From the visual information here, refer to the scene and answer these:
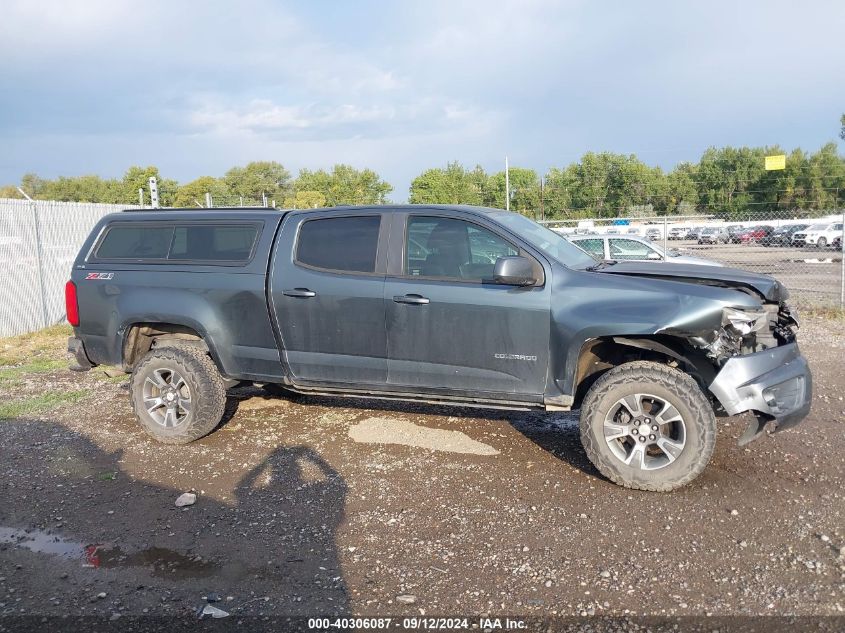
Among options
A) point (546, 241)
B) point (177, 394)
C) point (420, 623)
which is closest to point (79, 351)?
point (177, 394)

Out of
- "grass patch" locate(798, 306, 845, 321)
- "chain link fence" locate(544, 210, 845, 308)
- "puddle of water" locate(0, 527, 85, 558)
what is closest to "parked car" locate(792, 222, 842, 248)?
"chain link fence" locate(544, 210, 845, 308)

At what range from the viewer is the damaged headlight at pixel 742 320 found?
4.28 m

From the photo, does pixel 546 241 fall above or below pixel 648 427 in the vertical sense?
above

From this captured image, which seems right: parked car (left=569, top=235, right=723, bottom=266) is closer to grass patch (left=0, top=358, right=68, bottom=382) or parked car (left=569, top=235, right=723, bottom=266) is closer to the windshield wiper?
the windshield wiper

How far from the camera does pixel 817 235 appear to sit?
95.7ft

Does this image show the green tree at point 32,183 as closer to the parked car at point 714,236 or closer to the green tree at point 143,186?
the green tree at point 143,186

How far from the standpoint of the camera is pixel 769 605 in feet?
10.2

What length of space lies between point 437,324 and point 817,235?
98.3 ft

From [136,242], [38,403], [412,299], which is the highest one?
[136,242]

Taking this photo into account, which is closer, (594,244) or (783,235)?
(594,244)

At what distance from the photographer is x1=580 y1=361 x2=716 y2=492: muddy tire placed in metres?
4.32

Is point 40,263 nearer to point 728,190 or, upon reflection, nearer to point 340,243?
point 340,243

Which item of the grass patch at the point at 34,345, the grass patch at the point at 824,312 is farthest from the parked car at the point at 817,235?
the grass patch at the point at 34,345

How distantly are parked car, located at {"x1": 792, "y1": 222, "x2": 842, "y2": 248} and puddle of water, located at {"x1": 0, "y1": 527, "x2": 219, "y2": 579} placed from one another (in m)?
30.3
